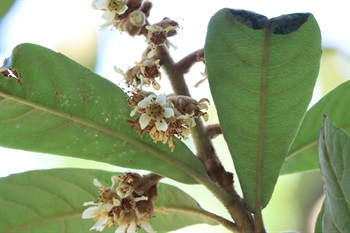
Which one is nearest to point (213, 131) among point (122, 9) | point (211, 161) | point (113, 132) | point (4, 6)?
point (211, 161)

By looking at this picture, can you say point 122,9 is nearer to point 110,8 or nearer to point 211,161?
point 110,8

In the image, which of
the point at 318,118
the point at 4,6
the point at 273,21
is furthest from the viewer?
the point at 4,6

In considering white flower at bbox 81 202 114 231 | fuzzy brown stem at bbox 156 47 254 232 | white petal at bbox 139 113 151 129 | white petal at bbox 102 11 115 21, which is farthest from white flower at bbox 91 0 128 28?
white flower at bbox 81 202 114 231

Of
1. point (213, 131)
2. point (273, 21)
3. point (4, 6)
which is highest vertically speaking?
point (4, 6)

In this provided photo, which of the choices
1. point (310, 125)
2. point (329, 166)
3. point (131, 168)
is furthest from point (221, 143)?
point (329, 166)

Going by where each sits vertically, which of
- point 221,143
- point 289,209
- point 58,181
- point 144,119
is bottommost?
point 289,209

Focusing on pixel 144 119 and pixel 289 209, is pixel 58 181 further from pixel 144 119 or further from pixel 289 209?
pixel 289 209
